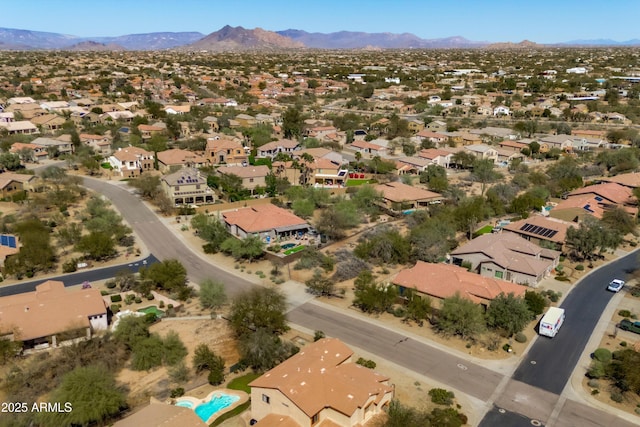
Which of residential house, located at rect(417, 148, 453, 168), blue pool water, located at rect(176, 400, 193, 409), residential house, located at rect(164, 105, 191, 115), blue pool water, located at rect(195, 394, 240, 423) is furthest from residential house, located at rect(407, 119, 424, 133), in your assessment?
blue pool water, located at rect(176, 400, 193, 409)

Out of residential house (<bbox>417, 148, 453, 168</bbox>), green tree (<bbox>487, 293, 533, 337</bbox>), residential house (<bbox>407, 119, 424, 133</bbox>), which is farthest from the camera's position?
residential house (<bbox>407, 119, 424, 133</bbox>)

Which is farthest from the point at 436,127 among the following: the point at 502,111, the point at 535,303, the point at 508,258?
the point at 535,303

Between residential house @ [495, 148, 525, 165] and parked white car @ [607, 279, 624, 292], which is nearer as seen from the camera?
parked white car @ [607, 279, 624, 292]

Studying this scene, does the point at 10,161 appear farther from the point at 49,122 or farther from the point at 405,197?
the point at 405,197

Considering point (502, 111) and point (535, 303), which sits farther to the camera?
point (502, 111)

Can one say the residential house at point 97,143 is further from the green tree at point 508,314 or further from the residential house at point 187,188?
the green tree at point 508,314

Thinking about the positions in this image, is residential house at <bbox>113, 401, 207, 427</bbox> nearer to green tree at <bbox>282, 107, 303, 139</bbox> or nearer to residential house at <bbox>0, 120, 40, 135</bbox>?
green tree at <bbox>282, 107, 303, 139</bbox>
